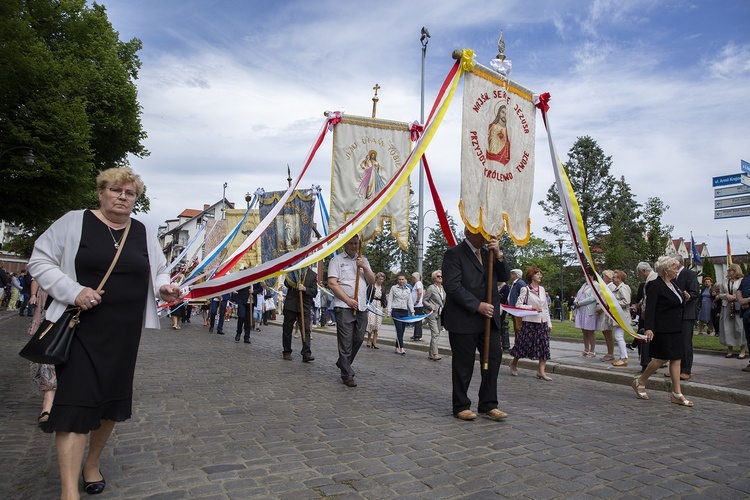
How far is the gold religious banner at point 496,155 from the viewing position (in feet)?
20.2

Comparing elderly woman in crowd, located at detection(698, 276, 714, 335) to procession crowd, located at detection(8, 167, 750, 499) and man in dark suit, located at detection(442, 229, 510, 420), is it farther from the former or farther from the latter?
man in dark suit, located at detection(442, 229, 510, 420)

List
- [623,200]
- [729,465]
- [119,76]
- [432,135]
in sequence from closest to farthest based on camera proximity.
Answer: [729,465] → [432,135] → [119,76] → [623,200]

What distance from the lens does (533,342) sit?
30.3 feet

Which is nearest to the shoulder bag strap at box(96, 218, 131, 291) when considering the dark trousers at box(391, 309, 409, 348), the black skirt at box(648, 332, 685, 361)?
the black skirt at box(648, 332, 685, 361)

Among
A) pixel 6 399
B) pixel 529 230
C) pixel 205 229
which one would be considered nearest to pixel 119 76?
pixel 205 229

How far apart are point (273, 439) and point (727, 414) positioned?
5.43 meters

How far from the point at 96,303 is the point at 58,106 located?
19.4 metres

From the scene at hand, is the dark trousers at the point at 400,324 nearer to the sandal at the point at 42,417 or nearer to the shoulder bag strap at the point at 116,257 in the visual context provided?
the sandal at the point at 42,417

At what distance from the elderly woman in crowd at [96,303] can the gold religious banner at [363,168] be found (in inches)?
226

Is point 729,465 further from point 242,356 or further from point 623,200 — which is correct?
point 623,200

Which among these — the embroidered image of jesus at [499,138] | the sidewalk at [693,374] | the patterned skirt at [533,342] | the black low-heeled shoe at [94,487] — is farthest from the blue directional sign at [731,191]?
the black low-heeled shoe at [94,487]

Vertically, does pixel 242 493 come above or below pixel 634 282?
below

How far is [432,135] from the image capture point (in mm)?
6027

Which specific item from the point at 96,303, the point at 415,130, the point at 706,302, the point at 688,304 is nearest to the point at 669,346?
the point at 688,304
